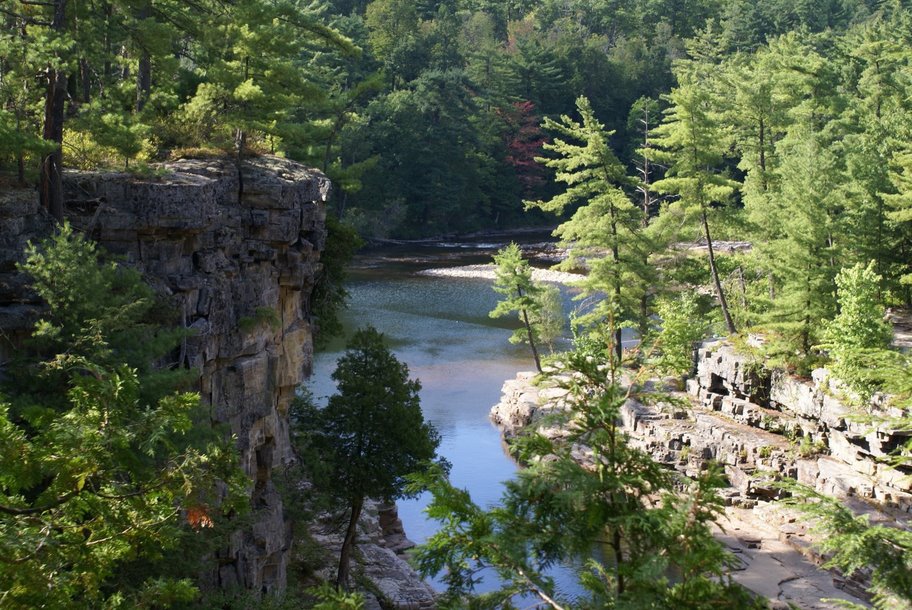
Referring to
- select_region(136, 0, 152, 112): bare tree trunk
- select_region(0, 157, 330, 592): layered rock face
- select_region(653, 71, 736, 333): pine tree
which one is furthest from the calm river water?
select_region(653, 71, 736, 333): pine tree

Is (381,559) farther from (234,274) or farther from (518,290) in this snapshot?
(518,290)

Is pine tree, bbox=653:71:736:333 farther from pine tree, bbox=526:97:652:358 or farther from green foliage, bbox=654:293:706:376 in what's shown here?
pine tree, bbox=526:97:652:358

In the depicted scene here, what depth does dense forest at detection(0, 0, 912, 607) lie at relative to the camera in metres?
11.6

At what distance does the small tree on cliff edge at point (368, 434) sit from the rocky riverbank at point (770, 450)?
4.38m

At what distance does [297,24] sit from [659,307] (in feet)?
53.4

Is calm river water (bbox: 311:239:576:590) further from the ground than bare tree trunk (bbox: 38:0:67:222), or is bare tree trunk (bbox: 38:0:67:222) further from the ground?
bare tree trunk (bbox: 38:0:67:222)

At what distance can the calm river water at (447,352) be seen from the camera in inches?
1114

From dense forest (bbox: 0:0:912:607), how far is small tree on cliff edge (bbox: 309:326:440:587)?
491 cm

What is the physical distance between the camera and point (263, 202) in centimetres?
1822

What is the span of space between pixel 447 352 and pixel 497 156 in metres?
33.0

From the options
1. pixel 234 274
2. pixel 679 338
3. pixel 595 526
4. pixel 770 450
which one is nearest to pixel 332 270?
pixel 234 274

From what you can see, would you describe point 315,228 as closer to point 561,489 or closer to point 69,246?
point 69,246

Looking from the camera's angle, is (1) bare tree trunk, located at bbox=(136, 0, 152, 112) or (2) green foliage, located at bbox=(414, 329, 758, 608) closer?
(2) green foliage, located at bbox=(414, 329, 758, 608)

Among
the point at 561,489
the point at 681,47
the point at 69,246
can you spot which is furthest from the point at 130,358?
the point at 681,47
